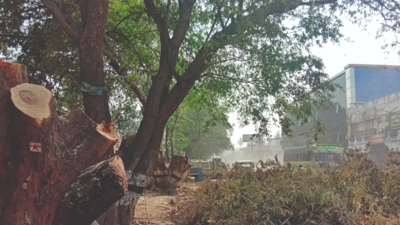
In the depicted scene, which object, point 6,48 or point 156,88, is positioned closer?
point 156,88

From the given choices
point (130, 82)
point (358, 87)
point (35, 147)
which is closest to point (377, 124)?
point (358, 87)

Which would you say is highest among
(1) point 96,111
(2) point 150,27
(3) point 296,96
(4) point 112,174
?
(2) point 150,27

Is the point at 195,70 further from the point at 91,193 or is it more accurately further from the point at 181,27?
the point at 91,193

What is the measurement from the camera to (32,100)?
8.89ft

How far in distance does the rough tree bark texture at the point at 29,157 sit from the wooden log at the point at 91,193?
0.11ft

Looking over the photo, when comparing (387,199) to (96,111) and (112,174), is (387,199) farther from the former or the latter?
(96,111)

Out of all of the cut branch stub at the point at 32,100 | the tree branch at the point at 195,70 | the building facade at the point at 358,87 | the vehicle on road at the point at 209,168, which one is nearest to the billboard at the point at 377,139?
the building facade at the point at 358,87

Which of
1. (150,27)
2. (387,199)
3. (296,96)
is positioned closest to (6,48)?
(150,27)

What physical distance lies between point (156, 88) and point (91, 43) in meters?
1.51

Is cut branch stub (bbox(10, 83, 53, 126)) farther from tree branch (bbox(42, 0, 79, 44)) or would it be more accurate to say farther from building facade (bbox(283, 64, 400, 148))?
building facade (bbox(283, 64, 400, 148))

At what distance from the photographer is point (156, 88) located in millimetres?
6012

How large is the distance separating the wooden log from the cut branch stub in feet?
2.25

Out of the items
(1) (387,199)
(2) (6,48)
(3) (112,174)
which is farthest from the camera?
(2) (6,48)

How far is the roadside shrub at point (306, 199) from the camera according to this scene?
14.9 feet
